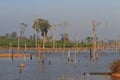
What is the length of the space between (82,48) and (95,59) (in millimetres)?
82779

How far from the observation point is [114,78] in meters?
10.6

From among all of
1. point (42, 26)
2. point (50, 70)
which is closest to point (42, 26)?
point (42, 26)

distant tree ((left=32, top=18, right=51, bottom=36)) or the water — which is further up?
distant tree ((left=32, top=18, right=51, bottom=36))

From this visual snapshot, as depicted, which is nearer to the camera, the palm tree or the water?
the water

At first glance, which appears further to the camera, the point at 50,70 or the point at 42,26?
the point at 42,26

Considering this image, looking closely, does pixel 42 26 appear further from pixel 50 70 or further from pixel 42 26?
pixel 50 70

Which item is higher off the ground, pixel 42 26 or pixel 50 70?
pixel 42 26

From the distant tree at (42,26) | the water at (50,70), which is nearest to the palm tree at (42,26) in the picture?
the distant tree at (42,26)

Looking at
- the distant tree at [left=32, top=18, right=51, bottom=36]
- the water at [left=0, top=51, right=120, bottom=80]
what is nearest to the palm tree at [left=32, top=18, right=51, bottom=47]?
the distant tree at [left=32, top=18, right=51, bottom=36]

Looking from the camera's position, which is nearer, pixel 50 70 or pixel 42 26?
pixel 50 70

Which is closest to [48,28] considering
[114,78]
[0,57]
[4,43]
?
[4,43]

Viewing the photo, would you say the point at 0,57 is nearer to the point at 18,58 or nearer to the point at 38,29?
the point at 18,58

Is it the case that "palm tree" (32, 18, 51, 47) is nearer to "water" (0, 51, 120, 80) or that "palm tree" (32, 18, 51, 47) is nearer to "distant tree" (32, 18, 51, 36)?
"distant tree" (32, 18, 51, 36)

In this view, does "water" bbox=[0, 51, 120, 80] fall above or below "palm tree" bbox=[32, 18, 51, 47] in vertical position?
below
